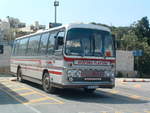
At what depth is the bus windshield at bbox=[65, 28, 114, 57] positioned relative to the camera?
1250cm

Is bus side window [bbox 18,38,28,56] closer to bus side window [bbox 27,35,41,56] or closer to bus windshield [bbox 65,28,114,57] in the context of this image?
bus side window [bbox 27,35,41,56]

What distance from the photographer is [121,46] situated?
52719 mm

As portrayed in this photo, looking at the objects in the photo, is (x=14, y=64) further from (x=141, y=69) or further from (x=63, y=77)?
(x=141, y=69)

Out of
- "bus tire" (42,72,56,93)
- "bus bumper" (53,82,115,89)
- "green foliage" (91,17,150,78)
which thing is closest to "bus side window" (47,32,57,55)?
"bus tire" (42,72,56,93)

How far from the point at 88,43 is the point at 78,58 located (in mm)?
1015

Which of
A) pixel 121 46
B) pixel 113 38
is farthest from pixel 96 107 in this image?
pixel 121 46

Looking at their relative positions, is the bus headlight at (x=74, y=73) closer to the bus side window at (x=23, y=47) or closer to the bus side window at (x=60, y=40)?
the bus side window at (x=60, y=40)

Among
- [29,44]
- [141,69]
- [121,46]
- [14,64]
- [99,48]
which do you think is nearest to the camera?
[99,48]

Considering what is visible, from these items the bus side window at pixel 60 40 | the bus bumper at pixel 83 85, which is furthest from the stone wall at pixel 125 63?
the bus side window at pixel 60 40

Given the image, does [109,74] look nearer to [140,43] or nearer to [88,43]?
[88,43]

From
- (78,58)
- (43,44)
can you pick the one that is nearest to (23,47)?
(43,44)

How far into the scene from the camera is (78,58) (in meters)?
12.4

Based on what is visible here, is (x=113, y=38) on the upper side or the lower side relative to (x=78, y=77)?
upper

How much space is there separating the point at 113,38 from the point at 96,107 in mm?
4316
